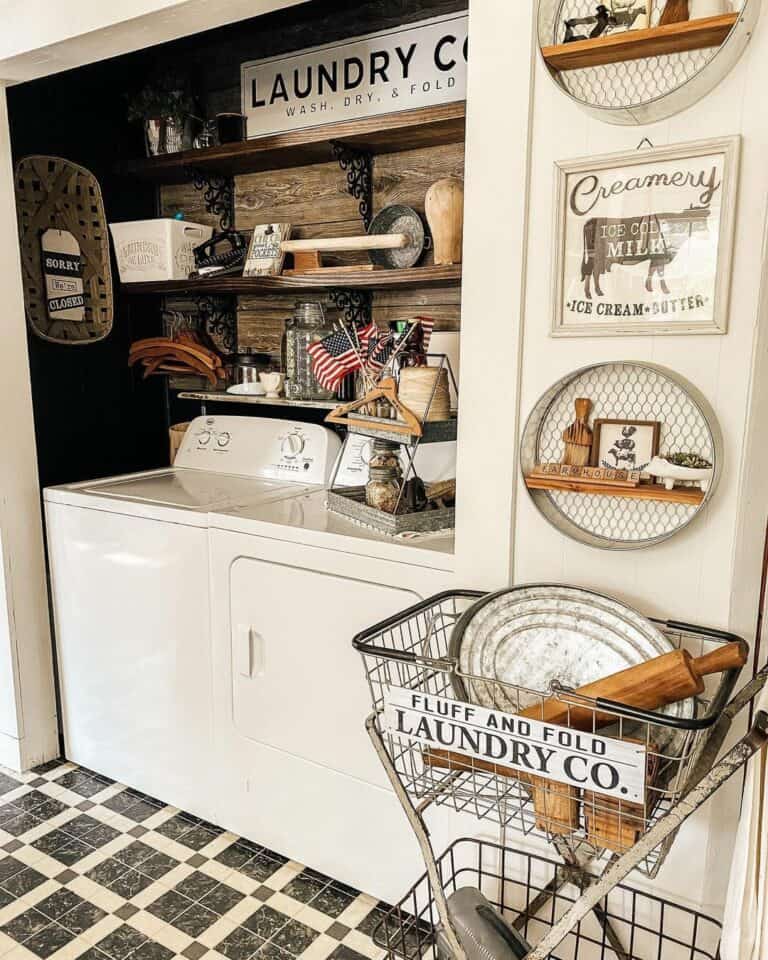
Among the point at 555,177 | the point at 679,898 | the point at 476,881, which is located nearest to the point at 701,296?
the point at 555,177

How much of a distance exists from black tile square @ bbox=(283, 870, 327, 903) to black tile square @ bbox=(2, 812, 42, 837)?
84cm

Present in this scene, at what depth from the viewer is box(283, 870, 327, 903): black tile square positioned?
76.5 inches

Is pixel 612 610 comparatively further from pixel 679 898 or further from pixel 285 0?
pixel 285 0

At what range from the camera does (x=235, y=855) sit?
6.86 ft

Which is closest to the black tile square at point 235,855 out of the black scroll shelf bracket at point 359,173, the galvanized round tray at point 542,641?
the galvanized round tray at point 542,641

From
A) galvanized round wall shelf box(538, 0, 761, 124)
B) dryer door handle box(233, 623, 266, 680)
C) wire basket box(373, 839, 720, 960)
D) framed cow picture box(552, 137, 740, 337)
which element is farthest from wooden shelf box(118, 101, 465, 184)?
wire basket box(373, 839, 720, 960)

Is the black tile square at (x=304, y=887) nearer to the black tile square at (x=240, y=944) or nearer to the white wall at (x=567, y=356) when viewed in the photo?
the black tile square at (x=240, y=944)

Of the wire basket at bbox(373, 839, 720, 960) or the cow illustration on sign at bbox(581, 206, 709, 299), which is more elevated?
the cow illustration on sign at bbox(581, 206, 709, 299)

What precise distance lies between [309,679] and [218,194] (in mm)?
1733

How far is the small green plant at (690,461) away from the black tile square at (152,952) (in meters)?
1.61

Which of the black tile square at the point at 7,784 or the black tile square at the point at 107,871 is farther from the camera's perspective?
the black tile square at the point at 7,784

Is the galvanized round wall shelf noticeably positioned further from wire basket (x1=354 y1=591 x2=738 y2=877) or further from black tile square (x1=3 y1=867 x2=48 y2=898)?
black tile square (x1=3 y1=867 x2=48 y2=898)

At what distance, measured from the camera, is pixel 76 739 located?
8.29 ft

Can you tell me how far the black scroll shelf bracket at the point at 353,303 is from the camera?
7.67 feet
